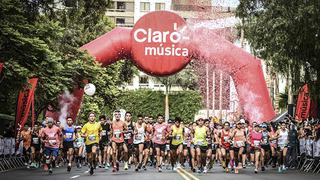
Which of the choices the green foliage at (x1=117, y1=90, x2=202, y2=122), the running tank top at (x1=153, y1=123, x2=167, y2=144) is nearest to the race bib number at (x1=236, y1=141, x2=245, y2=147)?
the running tank top at (x1=153, y1=123, x2=167, y2=144)

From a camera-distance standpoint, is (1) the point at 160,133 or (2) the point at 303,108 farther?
(2) the point at 303,108

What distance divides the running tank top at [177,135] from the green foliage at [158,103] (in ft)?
203

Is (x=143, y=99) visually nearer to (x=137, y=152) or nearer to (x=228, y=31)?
(x=228, y=31)

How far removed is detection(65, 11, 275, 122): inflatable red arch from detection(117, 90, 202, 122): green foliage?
5063 cm

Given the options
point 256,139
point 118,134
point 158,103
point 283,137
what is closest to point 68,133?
point 118,134

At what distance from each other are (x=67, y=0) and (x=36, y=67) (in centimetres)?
513

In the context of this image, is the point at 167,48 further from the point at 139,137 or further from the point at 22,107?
the point at 139,137

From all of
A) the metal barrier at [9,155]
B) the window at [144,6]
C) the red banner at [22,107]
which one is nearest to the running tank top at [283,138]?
the red banner at [22,107]

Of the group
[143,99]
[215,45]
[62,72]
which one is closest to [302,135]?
[215,45]

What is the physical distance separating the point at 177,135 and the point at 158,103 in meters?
64.2

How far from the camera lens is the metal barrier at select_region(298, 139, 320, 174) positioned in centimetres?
2653

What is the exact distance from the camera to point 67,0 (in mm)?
22688

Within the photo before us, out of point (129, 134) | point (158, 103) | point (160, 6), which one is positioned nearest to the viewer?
point (129, 134)

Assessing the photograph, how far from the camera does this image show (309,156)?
27.7m
